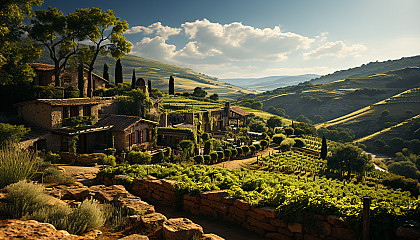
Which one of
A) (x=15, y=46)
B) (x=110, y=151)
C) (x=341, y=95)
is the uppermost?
(x=15, y=46)

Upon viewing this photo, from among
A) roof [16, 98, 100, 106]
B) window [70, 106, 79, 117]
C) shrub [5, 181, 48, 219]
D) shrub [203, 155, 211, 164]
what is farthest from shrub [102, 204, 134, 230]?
window [70, 106, 79, 117]

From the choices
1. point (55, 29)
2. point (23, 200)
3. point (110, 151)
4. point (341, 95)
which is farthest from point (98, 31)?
point (341, 95)

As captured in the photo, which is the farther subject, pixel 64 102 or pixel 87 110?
pixel 87 110

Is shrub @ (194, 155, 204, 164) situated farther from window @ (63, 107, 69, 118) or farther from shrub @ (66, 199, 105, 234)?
shrub @ (66, 199, 105, 234)

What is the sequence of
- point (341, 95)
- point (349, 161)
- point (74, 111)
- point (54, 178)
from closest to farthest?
point (54, 178), point (74, 111), point (349, 161), point (341, 95)

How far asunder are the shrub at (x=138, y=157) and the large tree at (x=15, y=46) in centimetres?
1418

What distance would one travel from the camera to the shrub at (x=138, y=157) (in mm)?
26188

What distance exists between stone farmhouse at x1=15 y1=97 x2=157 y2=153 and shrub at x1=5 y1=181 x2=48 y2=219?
61.1ft

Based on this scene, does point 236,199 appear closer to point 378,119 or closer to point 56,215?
point 56,215

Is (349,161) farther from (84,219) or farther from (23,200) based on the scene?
(23,200)

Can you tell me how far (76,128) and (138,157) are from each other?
24.7ft

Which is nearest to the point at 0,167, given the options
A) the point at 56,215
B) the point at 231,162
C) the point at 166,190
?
the point at 56,215

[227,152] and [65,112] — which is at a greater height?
[65,112]

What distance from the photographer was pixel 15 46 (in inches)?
1009
